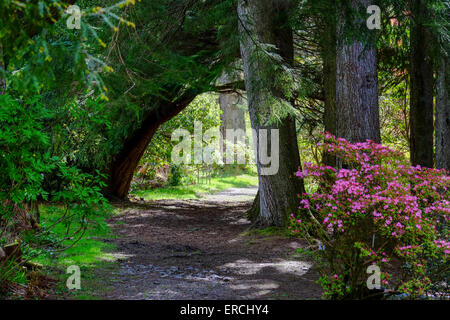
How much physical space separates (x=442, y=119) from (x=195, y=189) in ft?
36.7

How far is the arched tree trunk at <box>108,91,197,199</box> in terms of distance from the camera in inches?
486

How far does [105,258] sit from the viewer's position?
266 inches

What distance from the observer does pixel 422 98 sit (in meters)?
7.79

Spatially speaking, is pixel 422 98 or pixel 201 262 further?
pixel 422 98

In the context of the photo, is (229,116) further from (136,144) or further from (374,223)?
(374,223)

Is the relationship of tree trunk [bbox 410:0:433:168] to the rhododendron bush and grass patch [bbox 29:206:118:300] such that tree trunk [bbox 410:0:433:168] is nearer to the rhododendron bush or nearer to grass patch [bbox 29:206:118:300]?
the rhododendron bush

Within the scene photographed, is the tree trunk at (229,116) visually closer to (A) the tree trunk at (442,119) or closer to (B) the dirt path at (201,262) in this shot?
(B) the dirt path at (201,262)

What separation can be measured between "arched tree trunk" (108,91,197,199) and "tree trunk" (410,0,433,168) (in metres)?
5.30

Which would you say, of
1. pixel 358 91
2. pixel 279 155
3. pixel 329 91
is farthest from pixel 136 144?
pixel 358 91

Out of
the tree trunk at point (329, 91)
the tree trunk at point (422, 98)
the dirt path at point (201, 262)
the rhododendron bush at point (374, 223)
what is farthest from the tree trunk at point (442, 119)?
the rhododendron bush at point (374, 223)

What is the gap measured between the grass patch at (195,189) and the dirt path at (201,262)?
393 cm

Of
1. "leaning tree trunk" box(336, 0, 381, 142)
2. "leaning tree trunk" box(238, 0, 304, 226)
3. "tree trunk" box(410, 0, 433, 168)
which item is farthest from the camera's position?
"leaning tree trunk" box(238, 0, 304, 226)

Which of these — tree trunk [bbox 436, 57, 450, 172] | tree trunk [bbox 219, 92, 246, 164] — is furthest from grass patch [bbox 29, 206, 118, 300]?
tree trunk [bbox 219, 92, 246, 164]

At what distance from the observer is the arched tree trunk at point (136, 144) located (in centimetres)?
1234
